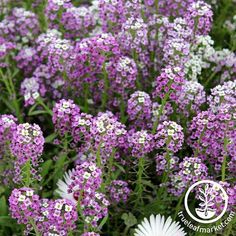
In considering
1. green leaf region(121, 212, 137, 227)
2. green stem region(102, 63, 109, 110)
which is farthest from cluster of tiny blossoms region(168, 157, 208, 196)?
green stem region(102, 63, 109, 110)

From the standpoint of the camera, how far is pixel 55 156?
4.77 meters

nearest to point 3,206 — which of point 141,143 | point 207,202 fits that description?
point 141,143

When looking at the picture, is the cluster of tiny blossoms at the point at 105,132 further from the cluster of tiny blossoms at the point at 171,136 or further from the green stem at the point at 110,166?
the cluster of tiny blossoms at the point at 171,136

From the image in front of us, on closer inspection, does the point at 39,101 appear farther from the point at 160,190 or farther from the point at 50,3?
the point at 160,190

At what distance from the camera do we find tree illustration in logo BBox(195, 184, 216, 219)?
380cm

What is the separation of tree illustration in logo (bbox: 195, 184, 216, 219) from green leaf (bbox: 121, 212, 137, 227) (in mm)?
489

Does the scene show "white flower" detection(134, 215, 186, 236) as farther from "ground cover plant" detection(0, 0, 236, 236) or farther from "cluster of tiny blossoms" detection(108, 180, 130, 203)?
"cluster of tiny blossoms" detection(108, 180, 130, 203)

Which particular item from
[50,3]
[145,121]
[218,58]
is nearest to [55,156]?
[145,121]

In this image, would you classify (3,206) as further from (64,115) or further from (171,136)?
(171,136)

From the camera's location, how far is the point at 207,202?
151 inches

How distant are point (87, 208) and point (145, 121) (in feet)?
3.74

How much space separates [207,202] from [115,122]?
0.85m

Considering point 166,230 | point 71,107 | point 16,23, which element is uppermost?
point 16,23

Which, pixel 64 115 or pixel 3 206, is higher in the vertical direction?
pixel 64 115
